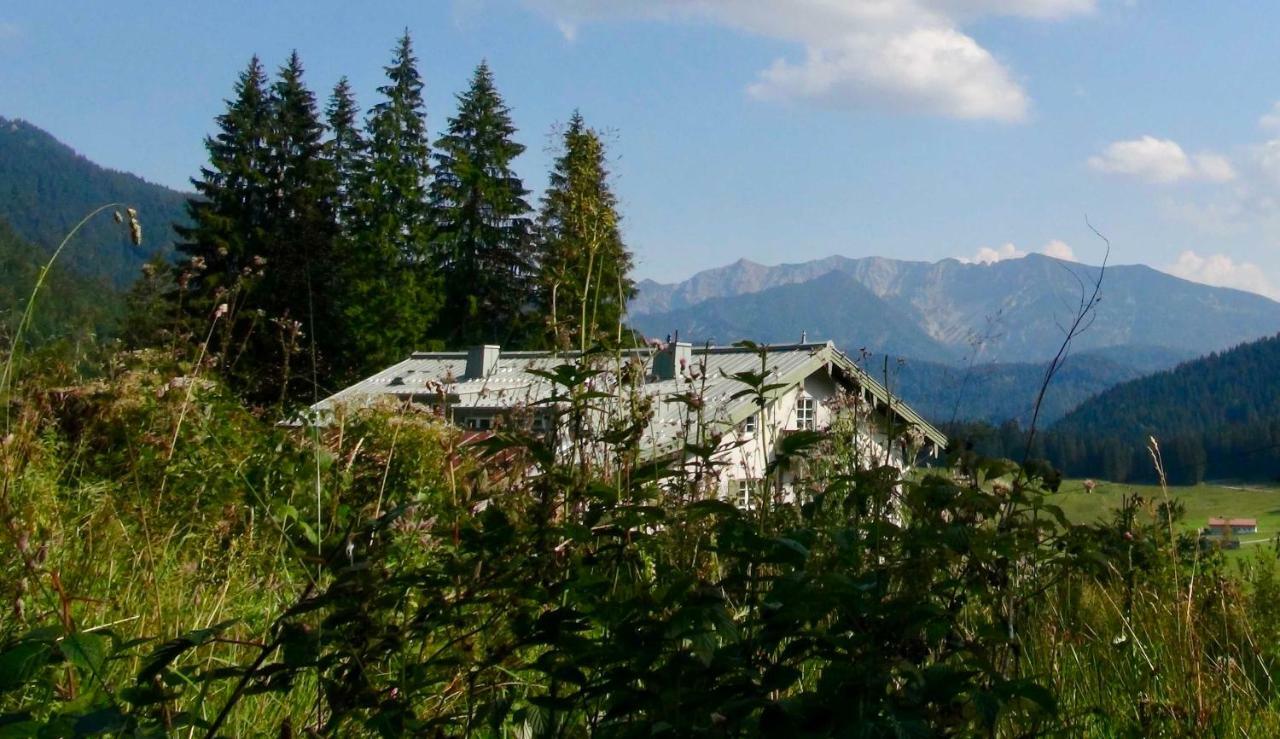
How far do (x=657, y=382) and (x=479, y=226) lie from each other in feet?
139

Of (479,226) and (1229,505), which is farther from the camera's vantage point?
(479,226)

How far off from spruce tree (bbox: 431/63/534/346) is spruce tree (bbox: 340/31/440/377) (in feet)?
3.15

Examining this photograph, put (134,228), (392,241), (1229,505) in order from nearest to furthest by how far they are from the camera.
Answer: (134,228), (1229,505), (392,241)

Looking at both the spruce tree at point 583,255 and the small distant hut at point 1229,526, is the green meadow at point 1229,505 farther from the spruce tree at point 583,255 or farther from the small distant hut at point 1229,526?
the spruce tree at point 583,255

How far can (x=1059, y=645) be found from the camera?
9.36ft

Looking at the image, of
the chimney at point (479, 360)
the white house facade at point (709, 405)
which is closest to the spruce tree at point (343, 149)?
the chimney at point (479, 360)

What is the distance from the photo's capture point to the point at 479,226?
45.2m

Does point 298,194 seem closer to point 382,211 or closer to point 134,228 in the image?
point 382,211

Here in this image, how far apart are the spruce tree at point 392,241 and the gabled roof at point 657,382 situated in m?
7.76

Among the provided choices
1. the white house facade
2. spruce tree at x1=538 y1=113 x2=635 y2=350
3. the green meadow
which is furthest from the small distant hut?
spruce tree at x1=538 y1=113 x2=635 y2=350

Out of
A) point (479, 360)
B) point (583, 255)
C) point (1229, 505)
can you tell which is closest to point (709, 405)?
point (583, 255)

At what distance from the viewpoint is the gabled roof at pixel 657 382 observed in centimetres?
272

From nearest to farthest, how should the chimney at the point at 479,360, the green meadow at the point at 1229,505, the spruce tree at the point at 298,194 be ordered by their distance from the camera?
the green meadow at the point at 1229,505 < the chimney at the point at 479,360 < the spruce tree at the point at 298,194

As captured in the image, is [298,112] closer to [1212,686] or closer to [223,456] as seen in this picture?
[223,456]
